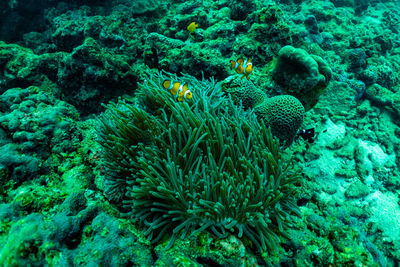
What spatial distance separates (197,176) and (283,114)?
69.3 inches

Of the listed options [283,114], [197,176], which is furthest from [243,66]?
[197,176]

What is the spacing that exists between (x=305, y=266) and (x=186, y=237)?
1.12m

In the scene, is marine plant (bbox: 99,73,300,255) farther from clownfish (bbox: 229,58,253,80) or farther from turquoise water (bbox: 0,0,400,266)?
clownfish (bbox: 229,58,253,80)

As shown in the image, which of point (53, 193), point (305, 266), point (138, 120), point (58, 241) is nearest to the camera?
point (58, 241)

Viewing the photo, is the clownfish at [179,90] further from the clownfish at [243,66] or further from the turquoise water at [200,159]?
the clownfish at [243,66]

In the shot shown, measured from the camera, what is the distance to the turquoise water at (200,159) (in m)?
1.92

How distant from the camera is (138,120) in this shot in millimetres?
2641

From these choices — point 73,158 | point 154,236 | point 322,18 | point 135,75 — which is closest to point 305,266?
point 154,236

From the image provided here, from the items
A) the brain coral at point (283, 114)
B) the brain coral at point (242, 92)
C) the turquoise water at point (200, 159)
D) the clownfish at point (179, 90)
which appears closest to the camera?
the turquoise water at point (200, 159)

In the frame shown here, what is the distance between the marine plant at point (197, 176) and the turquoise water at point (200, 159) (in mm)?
16

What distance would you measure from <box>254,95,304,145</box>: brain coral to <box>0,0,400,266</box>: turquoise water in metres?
0.02

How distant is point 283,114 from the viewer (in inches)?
128

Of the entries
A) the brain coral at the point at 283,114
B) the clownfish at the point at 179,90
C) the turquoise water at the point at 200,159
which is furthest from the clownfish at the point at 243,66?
the clownfish at the point at 179,90

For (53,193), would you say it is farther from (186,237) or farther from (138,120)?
(186,237)
